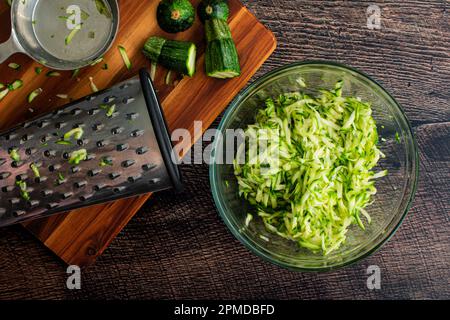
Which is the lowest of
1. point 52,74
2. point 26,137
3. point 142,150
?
point 142,150

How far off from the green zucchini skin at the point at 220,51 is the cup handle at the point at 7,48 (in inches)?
33.3

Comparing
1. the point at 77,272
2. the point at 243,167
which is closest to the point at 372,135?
the point at 243,167

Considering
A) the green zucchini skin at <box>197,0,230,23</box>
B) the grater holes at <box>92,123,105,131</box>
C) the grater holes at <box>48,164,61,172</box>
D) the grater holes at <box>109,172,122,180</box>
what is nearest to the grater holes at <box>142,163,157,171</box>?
the grater holes at <box>109,172,122,180</box>

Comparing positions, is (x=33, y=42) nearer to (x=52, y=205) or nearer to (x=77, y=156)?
(x=77, y=156)

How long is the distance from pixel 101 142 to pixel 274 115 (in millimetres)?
747

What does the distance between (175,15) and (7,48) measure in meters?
0.75

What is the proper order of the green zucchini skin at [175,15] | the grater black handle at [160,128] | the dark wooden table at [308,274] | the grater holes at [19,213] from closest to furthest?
1. the grater black handle at [160,128]
2. the grater holes at [19,213]
3. the green zucchini skin at [175,15]
4. the dark wooden table at [308,274]

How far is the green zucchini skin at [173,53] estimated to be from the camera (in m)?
2.30

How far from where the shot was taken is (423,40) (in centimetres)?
268

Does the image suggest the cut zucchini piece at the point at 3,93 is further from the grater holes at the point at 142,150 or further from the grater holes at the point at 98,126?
the grater holes at the point at 142,150

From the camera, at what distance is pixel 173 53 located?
2.31m

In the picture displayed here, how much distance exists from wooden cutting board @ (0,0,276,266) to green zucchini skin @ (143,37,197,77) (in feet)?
0.20

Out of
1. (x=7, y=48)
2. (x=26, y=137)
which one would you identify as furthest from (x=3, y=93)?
(x=26, y=137)

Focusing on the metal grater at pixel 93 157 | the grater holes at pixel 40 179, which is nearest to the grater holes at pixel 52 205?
the metal grater at pixel 93 157
